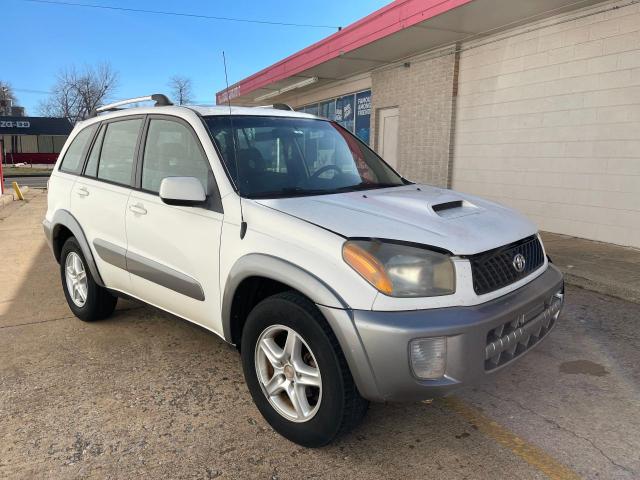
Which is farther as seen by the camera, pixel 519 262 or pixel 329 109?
pixel 329 109

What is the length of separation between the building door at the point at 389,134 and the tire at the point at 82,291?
8915 millimetres

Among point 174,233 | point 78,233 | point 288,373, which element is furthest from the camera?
point 78,233

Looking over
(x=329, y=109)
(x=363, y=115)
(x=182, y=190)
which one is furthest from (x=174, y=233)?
(x=329, y=109)

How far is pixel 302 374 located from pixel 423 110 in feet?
31.1

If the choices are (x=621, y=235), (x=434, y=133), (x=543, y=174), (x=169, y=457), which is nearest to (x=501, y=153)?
(x=543, y=174)

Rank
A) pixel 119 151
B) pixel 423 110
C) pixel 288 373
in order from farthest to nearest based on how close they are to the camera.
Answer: pixel 423 110 → pixel 119 151 → pixel 288 373

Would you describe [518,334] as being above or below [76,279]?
above

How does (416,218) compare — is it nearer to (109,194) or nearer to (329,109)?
(109,194)

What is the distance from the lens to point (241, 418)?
9.63 ft

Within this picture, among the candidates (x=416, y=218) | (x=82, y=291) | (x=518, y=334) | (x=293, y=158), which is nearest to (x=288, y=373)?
(x=416, y=218)

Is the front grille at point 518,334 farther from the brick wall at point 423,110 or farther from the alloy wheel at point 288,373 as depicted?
the brick wall at point 423,110

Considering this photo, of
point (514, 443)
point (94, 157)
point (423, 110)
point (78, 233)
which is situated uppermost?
point (423, 110)

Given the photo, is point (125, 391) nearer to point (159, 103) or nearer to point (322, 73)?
point (159, 103)

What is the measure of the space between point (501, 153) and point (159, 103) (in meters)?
6.98
